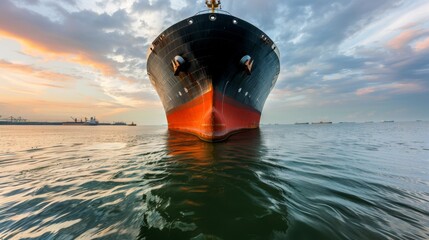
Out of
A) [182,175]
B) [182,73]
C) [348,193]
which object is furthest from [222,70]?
[348,193]

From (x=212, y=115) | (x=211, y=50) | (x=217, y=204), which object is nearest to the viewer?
(x=217, y=204)

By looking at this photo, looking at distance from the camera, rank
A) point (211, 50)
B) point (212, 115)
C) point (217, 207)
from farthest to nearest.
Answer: point (212, 115) → point (211, 50) → point (217, 207)

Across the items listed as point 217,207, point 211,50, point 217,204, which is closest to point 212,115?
point 211,50

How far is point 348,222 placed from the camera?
8.09 ft

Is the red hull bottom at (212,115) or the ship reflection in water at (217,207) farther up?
the red hull bottom at (212,115)

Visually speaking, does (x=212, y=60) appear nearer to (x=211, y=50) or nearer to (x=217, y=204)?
(x=211, y=50)

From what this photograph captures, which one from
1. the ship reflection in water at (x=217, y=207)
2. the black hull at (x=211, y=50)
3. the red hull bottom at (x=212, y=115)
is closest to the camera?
the ship reflection in water at (x=217, y=207)

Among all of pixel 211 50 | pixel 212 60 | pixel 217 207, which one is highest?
pixel 211 50

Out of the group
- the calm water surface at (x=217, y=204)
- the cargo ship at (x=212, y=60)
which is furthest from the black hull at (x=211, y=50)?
the calm water surface at (x=217, y=204)

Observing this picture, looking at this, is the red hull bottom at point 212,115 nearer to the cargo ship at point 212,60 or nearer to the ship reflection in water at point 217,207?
the cargo ship at point 212,60

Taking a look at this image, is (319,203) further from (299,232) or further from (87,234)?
(87,234)

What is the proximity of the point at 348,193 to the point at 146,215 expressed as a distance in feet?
13.1

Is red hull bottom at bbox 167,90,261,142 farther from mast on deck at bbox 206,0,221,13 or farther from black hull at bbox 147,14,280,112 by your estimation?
mast on deck at bbox 206,0,221,13

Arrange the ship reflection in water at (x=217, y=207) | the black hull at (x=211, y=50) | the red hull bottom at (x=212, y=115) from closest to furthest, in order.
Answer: the ship reflection in water at (x=217, y=207)
the black hull at (x=211, y=50)
the red hull bottom at (x=212, y=115)
